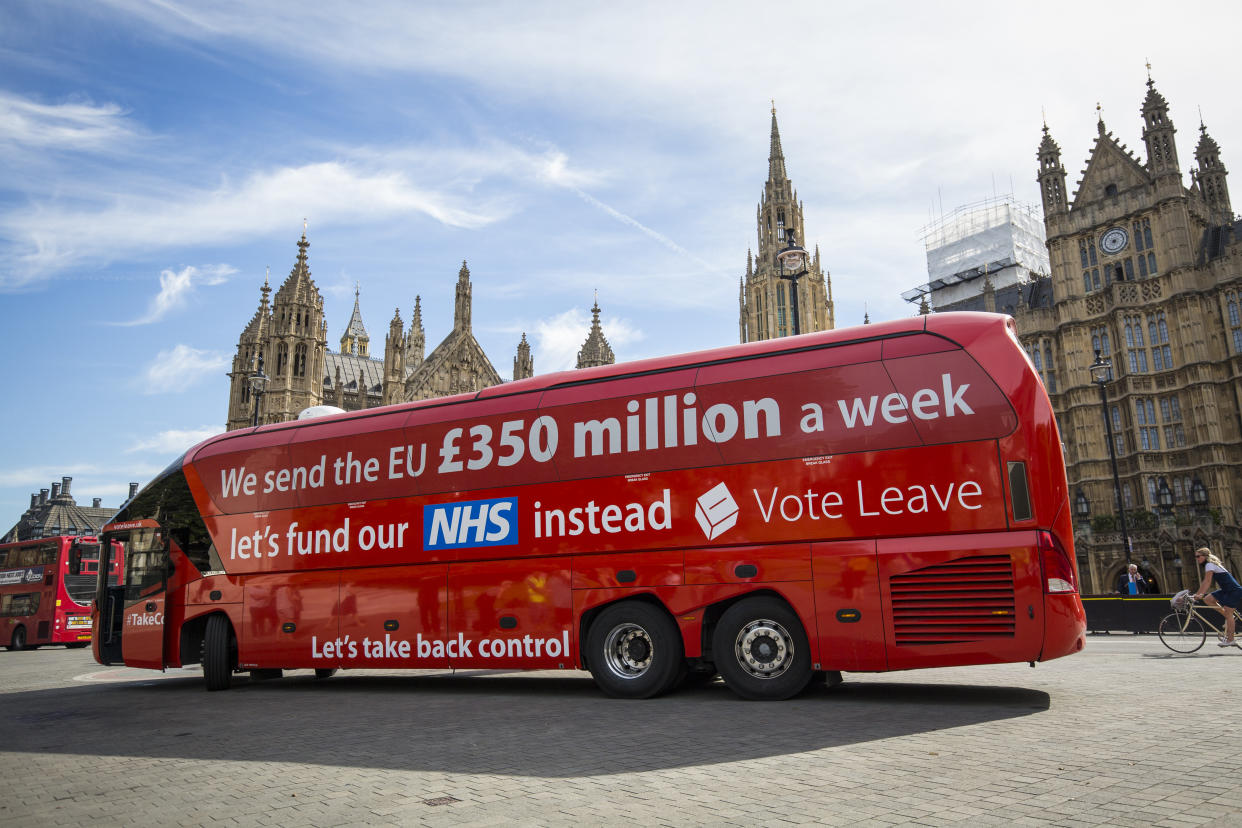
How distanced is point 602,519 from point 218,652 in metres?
7.47

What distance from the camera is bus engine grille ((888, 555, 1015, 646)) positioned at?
27.7 feet

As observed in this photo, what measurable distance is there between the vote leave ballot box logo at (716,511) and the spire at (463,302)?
162ft

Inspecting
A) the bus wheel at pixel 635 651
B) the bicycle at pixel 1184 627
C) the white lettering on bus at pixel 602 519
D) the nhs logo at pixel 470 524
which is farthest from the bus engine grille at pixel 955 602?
the bicycle at pixel 1184 627

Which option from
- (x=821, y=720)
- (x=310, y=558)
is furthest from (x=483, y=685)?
(x=821, y=720)

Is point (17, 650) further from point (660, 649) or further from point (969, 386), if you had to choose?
point (969, 386)

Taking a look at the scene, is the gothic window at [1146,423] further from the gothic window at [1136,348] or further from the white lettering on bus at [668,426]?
the white lettering on bus at [668,426]

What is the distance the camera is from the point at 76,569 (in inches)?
579

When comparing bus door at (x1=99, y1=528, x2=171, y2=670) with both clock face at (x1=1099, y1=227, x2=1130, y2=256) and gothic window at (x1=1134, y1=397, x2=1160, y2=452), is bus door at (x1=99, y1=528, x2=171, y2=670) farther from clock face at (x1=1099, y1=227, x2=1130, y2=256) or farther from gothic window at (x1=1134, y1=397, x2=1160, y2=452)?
clock face at (x1=1099, y1=227, x2=1130, y2=256)

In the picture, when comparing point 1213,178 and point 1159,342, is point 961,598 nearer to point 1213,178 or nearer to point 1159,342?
point 1159,342

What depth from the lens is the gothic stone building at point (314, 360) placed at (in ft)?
167

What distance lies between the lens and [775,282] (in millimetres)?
79188

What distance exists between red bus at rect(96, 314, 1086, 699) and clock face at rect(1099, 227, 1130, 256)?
4356cm

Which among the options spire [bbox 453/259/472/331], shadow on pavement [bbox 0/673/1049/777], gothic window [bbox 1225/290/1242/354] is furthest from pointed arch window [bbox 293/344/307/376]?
gothic window [bbox 1225/290/1242/354]

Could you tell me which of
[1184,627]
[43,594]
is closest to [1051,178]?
[1184,627]
